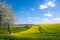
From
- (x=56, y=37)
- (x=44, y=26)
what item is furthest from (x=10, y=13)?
(x=56, y=37)

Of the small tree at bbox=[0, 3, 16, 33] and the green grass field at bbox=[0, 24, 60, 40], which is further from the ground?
the small tree at bbox=[0, 3, 16, 33]

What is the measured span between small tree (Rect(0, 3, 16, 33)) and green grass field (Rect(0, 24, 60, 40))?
951mm

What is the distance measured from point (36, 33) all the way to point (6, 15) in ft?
11.8

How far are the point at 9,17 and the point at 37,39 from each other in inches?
169

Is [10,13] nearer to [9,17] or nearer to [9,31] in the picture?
[9,17]

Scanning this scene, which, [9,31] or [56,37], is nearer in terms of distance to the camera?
[56,37]

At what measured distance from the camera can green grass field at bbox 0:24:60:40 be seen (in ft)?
51.1

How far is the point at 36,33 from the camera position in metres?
16.4

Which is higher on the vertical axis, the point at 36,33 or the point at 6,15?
the point at 6,15

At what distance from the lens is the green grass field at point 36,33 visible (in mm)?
15578

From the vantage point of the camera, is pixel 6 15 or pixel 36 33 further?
pixel 6 15

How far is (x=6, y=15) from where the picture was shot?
59.9 feet

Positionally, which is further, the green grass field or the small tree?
the small tree

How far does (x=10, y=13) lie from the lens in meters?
18.3
